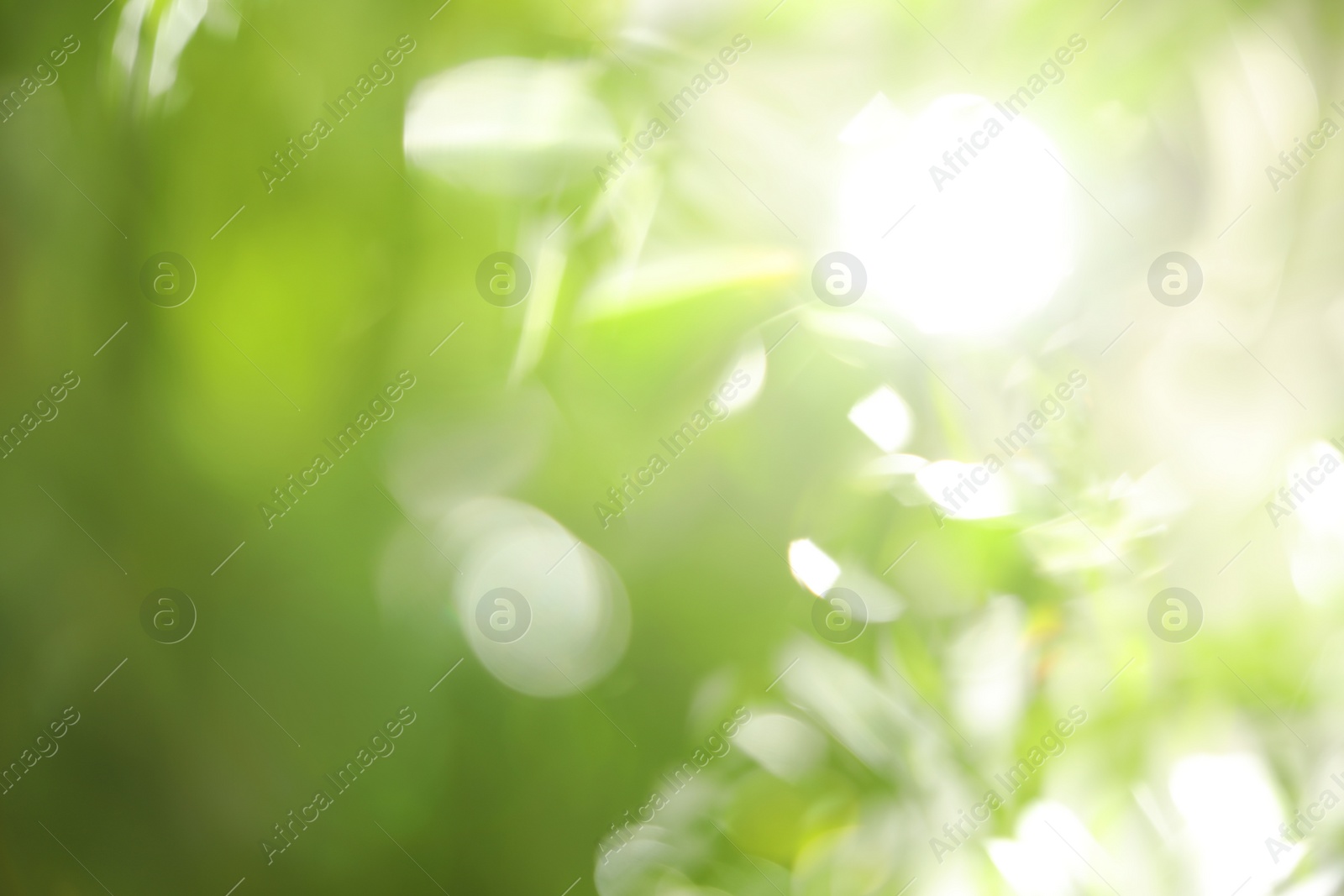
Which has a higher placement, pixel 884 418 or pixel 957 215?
pixel 957 215

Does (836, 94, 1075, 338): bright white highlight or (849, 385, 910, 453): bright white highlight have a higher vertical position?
(836, 94, 1075, 338): bright white highlight

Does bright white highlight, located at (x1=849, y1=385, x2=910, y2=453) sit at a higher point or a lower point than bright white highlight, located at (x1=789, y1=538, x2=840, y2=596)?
higher

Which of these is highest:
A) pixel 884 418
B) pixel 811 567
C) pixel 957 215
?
pixel 957 215

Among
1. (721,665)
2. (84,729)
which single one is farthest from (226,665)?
(721,665)

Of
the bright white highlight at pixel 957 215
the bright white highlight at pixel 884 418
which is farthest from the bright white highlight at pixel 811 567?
the bright white highlight at pixel 957 215

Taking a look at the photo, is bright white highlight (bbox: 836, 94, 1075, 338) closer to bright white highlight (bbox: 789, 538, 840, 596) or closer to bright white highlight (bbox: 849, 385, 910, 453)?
bright white highlight (bbox: 849, 385, 910, 453)

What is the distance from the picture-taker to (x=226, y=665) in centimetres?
94

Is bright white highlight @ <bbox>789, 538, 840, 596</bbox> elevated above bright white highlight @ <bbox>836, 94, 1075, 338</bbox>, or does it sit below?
below

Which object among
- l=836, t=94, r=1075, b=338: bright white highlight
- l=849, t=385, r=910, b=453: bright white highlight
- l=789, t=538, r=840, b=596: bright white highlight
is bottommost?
l=789, t=538, r=840, b=596: bright white highlight

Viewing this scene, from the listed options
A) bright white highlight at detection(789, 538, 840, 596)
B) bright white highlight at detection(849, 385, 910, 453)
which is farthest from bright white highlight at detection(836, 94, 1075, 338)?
bright white highlight at detection(789, 538, 840, 596)

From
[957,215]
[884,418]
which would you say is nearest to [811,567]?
[884,418]

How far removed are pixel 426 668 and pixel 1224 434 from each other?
100 centimetres

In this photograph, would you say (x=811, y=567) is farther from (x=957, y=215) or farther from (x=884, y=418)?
(x=957, y=215)

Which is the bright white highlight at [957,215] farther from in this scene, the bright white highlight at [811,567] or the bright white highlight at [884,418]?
the bright white highlight at [811,567]
